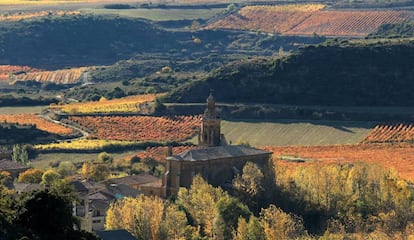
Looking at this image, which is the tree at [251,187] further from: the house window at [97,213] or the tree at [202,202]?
the house window at [97,213]

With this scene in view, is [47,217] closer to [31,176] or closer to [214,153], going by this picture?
[214,153]

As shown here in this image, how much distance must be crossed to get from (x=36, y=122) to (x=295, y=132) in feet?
102

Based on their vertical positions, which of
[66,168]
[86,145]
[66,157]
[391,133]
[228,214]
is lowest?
[228,214]

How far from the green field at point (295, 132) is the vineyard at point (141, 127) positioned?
4.76 meters

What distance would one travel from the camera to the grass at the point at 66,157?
141 m

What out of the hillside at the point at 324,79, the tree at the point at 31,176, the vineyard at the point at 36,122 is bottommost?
the tree at the point at 31,176

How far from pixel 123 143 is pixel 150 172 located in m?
26.3

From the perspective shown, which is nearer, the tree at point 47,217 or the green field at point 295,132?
the tree at point 47,217

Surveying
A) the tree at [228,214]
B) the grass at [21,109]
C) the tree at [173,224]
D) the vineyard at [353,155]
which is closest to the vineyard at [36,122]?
the grass at [21,109]

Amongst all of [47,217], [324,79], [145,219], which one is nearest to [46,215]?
[47,217]

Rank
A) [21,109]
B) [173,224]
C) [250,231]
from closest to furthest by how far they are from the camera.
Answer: [250,231] → [173,224] → [21,109]

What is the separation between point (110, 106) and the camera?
186 metres

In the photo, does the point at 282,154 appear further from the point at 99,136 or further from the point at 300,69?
the point at 300,69

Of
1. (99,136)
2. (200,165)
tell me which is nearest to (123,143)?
(99,136)
